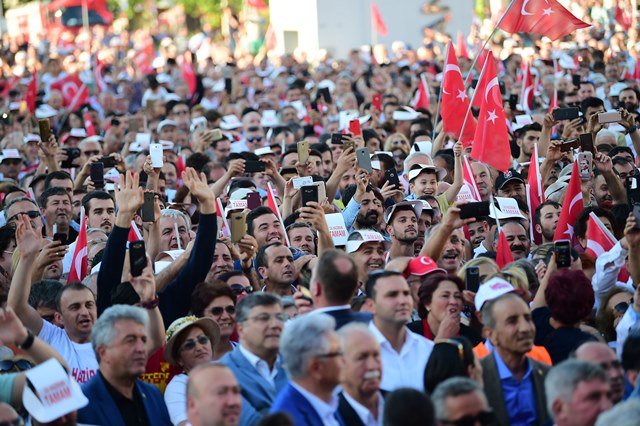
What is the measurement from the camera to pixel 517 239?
10.9m

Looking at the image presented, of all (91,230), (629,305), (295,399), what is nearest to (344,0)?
(91,230)

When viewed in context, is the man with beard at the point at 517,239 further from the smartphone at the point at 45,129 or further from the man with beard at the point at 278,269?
the smartphone at the point at 45,129

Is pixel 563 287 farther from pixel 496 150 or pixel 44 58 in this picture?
pixel 44 58

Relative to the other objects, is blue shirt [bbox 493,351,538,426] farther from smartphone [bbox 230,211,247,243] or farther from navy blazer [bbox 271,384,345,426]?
smartphone [bbox 230,211,247,243]

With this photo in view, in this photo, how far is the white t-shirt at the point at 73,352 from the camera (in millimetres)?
7969

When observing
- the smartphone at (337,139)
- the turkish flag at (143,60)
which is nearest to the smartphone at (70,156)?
the smartphone at (337,139)

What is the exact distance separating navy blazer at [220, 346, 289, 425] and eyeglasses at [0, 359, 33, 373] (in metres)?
1.05

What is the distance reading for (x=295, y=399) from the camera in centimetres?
607

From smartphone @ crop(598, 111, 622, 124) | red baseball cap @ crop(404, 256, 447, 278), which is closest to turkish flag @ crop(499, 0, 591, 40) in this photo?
smartphone @ crop(598, 111, 622, 124)

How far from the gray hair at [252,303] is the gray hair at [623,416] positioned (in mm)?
2223

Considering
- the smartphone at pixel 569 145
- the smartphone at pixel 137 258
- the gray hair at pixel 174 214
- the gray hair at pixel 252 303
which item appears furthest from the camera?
the smartphone at pixel 569 145

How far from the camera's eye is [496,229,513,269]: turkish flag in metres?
10.2

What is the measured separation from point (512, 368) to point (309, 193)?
414 cm

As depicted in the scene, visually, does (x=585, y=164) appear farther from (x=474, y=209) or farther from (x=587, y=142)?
(x=474, y=209)
